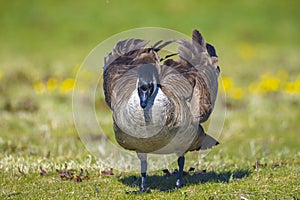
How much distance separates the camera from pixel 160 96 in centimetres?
623

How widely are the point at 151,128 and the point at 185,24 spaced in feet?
90.8

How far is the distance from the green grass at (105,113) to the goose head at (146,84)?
1400mm

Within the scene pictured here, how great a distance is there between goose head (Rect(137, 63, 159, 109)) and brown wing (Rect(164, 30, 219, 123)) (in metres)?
1.06

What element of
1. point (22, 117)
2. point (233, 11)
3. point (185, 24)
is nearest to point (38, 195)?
point (22, 117)

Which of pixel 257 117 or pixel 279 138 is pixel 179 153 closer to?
pixel 279 138

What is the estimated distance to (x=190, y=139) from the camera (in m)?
6.81

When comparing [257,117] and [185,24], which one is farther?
[185,24]

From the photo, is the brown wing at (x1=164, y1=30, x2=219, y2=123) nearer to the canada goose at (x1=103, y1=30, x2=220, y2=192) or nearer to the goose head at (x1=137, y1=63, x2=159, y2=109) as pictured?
the canada goose at (x1=103, y1=30, x2=220, y2=192)

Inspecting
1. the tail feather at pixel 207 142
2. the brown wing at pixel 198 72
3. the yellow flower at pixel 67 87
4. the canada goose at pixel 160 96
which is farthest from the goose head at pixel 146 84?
the yellow flower at pixel 67 87

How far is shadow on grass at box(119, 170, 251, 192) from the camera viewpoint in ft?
24.4

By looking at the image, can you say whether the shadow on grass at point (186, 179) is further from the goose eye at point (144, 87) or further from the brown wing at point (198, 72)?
the goose eye at point (144, 87)

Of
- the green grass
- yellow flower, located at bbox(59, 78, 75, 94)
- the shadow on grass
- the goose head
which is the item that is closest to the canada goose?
the goose head

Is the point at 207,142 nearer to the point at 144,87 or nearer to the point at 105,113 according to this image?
the point at 144,87

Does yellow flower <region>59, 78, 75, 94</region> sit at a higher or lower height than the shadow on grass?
higher
